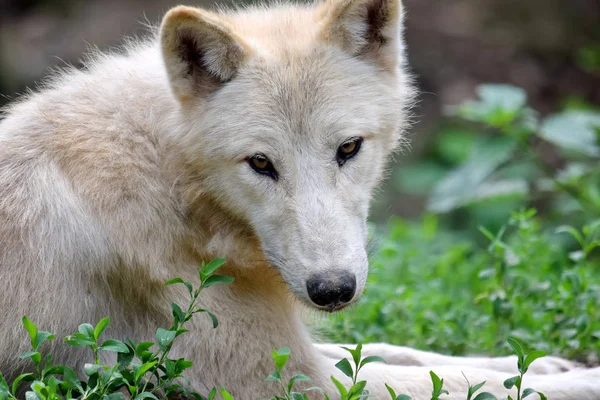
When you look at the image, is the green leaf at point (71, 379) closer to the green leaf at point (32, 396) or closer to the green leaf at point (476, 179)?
the green leaf at point (32, 396)

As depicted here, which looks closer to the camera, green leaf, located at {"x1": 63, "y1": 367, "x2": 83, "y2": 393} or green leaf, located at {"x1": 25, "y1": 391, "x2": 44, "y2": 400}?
green leaf, located at {"x1": 25, "y1": 391, "x2": 44, "y2": 400}

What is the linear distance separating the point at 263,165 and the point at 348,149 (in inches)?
16.8

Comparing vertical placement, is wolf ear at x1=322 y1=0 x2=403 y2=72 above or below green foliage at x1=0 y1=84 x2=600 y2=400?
above

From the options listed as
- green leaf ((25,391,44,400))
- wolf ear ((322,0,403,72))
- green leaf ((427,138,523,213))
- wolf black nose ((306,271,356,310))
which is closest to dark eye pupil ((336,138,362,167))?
wolf ear ((322,0,403,72))

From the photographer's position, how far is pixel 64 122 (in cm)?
418

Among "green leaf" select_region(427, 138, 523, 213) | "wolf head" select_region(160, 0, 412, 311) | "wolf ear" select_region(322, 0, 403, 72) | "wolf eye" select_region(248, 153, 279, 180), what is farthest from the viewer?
"green leaf" select_region(427, 138, 523, 213)

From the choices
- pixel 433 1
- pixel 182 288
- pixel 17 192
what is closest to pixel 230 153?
pixel 182 288

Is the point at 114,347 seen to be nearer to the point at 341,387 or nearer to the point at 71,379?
the point at 71,379

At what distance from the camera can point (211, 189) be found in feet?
13.6

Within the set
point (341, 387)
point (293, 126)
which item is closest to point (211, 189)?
point (293, 126)

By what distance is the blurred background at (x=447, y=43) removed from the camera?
12.3 metres

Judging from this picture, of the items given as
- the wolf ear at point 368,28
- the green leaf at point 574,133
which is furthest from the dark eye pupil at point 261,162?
the green leaf at point 574,133

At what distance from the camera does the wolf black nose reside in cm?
369

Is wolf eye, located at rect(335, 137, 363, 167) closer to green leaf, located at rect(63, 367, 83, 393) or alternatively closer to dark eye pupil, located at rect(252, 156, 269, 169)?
dark eye pupil, located at rect(252, 156, 269, 169)
